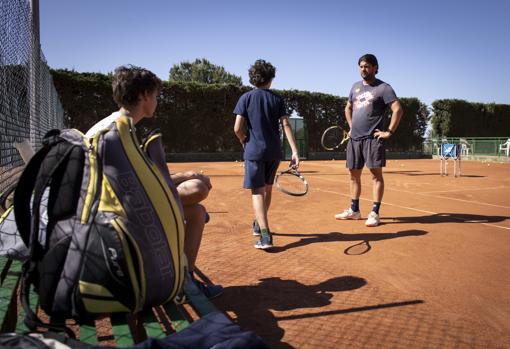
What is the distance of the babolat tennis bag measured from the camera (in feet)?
4.79

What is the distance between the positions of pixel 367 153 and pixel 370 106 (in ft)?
2.01

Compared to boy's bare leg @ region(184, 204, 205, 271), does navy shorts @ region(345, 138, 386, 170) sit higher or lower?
higher

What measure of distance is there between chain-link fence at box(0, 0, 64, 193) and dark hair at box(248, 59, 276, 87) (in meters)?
2.17

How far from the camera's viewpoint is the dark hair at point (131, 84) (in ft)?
7.02

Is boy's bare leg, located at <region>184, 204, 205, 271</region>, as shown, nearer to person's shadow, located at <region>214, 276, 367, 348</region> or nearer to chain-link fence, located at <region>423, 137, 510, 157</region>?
person's shadow, located at <region>214, 276, 367, 348</region>

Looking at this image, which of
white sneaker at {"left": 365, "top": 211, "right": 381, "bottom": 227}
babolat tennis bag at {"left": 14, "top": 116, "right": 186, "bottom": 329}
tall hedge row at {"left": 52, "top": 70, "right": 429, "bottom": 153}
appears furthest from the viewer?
tall hedge row at {"left": 52, "top": 70, "right": 429, "bottom": 153}

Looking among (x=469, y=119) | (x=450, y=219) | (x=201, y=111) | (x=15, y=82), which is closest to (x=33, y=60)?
(x=15, y=82)

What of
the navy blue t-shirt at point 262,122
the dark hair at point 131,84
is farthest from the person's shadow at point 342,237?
the dark hair at point 131,84

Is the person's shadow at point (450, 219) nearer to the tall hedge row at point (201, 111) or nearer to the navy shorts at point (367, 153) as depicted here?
the navy shorts at point (367, 153)

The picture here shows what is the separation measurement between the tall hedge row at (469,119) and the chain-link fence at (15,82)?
87.9ft

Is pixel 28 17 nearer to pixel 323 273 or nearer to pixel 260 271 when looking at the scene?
pixel 260 271

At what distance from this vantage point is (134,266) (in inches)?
58.9

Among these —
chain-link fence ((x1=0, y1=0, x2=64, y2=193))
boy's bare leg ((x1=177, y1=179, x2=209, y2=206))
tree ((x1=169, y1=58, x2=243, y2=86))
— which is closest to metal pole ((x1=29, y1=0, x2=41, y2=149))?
chain-link fence ((x1=0, y1=0, x2=64, y2=193))

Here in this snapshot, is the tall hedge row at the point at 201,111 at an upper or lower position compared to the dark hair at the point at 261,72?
upper
